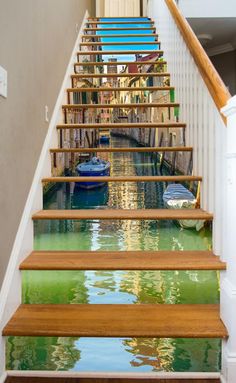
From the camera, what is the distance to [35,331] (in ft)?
6.03

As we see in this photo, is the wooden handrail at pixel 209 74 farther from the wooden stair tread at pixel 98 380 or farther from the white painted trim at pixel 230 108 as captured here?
the wooden stair tread at pixel 98 380

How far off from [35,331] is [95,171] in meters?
6.24

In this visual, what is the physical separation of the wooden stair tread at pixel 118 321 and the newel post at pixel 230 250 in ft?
0.20

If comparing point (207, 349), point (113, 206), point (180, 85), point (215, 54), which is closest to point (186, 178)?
point (207, 349)

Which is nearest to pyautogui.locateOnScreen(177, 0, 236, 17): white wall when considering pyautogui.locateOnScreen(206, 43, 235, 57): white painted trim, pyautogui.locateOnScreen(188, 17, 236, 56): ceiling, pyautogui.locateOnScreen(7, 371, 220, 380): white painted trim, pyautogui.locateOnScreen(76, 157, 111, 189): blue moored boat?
pyautogui.locateOnScreen(188, 17, 236, 56): ceiling

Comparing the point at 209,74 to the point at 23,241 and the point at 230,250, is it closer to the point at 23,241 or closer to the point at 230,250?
the point at 230,250

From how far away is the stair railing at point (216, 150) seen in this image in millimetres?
1812

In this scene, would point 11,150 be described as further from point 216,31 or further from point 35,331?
point 216,31

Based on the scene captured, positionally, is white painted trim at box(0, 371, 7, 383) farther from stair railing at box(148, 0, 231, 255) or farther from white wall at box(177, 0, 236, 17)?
white wall at box(177, 0, 236, 17)

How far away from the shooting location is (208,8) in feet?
21.2

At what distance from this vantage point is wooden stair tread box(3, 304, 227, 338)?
183cm

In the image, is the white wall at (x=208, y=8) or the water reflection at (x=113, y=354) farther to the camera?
the white wall at (x=208, y=8)

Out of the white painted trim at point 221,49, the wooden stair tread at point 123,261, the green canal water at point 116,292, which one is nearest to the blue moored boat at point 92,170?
the green canal water at point 116,292

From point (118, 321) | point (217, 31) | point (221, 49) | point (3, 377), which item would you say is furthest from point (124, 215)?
point (221, 49)
